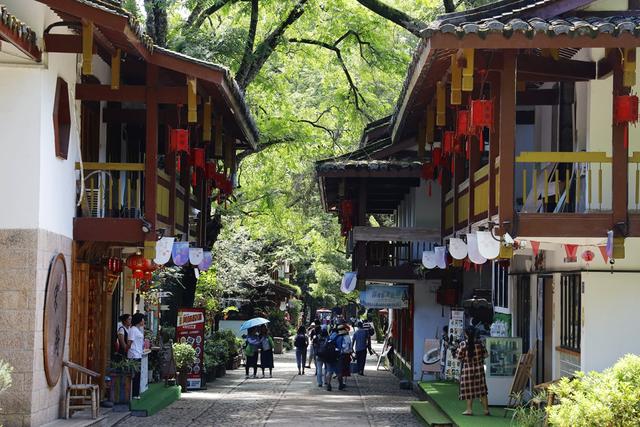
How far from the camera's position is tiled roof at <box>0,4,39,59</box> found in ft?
45.9

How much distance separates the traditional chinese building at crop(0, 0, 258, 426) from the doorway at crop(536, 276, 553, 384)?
6.68m

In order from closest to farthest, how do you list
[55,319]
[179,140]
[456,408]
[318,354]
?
1. [55,319]
2. [179,140]
3. [456,408]
4. [318,354]

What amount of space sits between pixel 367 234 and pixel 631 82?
482 inches

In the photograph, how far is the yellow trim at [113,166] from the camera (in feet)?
60.2

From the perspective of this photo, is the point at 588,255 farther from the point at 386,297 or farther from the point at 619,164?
the point at 386,297

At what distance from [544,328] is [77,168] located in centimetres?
875

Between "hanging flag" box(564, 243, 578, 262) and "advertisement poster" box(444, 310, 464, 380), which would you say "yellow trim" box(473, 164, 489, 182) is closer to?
"hanging flag" box(564, 243, 578, 262)

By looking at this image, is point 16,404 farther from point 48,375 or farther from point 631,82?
point 631,82

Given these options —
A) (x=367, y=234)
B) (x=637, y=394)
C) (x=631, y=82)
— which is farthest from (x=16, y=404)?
(x=367, y=234)

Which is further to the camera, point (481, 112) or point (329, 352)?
point (329, 352)

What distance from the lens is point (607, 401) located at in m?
12.4

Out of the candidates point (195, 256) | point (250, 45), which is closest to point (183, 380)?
point (195, 256)

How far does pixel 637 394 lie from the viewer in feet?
40.5

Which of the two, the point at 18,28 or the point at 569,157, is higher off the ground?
the point at 18,28
